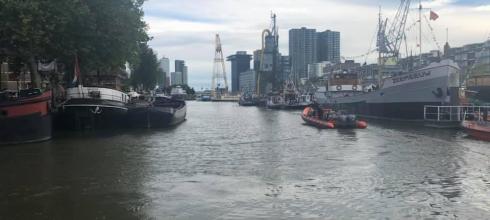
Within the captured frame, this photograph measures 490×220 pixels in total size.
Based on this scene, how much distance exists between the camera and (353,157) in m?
27.5

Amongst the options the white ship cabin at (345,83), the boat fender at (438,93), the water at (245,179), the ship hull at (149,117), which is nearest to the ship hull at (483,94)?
the boat fender at (438,93)

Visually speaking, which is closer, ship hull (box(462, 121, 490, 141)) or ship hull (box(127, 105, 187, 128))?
ship hull (box(462, 121, 490, 141))

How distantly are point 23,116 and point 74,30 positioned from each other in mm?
9564

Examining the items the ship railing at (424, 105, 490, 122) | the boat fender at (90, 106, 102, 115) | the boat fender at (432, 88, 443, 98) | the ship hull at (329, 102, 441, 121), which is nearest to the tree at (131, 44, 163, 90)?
the ship hull at (329, 102, 441, 121)

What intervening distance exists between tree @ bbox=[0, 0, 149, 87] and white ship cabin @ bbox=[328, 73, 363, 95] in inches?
1876

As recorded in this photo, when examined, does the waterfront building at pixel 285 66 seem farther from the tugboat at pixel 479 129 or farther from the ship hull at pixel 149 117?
the tugboat at pixel 479 129

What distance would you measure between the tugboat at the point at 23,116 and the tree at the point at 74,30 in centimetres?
354

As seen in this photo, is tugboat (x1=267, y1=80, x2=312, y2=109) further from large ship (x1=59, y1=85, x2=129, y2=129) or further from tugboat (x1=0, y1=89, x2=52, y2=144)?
tugboat (x1=0, y1=89, x2=52, y2=144)

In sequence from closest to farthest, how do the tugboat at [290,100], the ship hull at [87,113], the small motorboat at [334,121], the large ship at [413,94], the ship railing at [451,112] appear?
the ship hull at [87,113] → the small motorboat at [334,121] → the ship railing at [451,112] → the large ship at [413,94] → the tugboat at [290,100]

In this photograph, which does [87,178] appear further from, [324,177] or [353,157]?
Result: [353,157]

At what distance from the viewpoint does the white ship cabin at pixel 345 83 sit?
88000mm

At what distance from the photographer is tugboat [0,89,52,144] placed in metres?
30.7

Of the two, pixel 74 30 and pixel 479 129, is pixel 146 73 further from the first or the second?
pixel 479 129

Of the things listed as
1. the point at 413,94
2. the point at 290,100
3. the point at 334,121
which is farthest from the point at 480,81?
the point at 290,100
